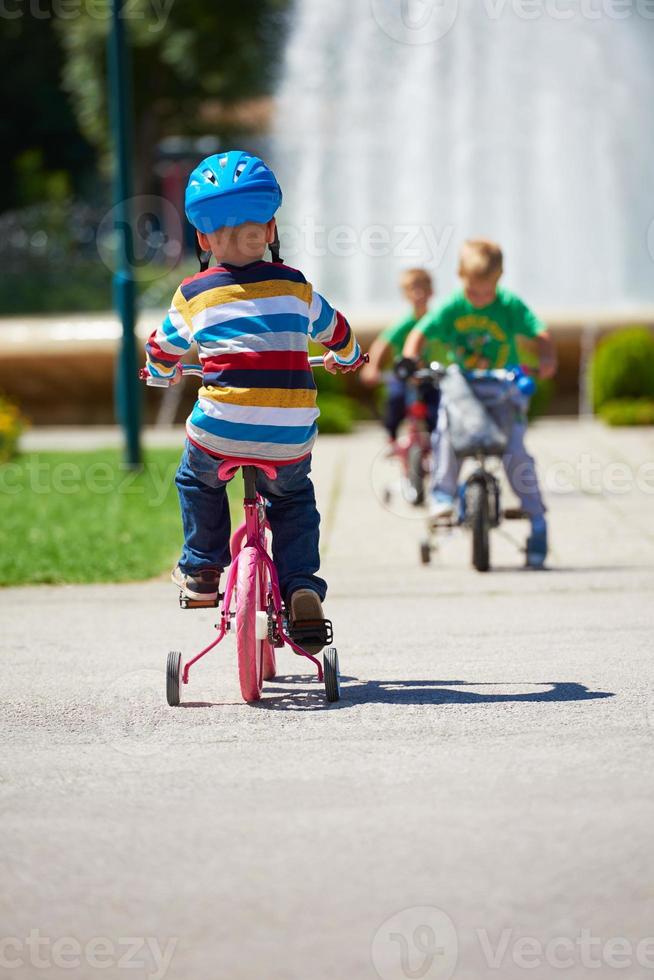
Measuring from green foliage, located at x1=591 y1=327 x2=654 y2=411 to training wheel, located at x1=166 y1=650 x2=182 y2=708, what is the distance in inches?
460

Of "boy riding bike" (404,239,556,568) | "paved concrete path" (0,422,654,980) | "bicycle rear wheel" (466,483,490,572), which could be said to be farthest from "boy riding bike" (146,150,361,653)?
"boy riding bike" (404,239,556,568)

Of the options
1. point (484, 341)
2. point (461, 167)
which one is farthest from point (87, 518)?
point (461, 167)

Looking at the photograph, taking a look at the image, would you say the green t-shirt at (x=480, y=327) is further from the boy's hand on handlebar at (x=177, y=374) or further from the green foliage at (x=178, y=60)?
the green foliage at (x=178, y=60)

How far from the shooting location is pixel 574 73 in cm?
2391

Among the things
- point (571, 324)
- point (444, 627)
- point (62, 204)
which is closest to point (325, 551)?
point (444, 627)

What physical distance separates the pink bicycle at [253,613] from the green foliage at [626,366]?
37.6 feet

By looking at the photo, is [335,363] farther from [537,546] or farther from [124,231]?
[124,231]

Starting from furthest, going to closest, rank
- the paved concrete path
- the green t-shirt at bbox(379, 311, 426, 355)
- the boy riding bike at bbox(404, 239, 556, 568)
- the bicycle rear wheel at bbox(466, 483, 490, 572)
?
1. the green t-shirt at bbox(379, 311, 426, 355)
2. the boy riding bike at bbox(404, 239, 556, 568)
3. the bicycle rear wheel at bbox(466, 483, 490, 572)
4. the paved concrete path

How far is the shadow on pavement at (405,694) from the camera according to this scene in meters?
5.30

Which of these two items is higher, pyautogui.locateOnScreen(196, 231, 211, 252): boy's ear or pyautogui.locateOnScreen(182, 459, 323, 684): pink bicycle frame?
pyautogui.locateOnScreen(196, 231, 211, 252): boy's ear

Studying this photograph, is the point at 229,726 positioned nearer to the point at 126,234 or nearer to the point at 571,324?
the point at 126,234

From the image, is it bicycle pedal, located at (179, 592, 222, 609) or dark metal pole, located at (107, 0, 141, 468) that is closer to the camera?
bicycle pedal, located at (179, 592, 222, 609)

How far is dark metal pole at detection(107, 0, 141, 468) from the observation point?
12.5m

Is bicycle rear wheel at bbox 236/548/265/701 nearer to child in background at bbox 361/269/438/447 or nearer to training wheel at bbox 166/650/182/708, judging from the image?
training wheel at bbox 166/650/182/708
